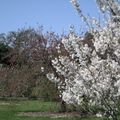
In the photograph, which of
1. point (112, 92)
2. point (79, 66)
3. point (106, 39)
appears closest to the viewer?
point (112, 92)

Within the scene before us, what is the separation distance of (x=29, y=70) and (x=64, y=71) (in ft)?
52.0

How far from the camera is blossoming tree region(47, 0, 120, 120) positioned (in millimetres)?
5789

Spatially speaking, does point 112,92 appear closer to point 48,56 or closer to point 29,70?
point 48,56

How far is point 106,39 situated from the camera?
20.1 feet

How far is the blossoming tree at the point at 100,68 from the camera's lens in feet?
19.0

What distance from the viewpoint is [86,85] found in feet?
19.5

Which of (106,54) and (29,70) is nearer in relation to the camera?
(106,54)

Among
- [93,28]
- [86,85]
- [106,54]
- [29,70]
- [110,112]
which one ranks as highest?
[29,70]

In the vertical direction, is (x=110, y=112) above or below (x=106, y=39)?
below

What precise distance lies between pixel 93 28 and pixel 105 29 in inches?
17.2

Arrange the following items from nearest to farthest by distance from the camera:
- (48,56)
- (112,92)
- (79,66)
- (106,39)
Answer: (112,92), (106,39), (79,66), (48,56)

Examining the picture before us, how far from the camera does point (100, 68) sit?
6051 millimetres

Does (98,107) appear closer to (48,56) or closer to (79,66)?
(79,66)

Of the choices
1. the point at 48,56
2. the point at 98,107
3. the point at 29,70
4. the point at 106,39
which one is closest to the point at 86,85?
the point at 98,107
